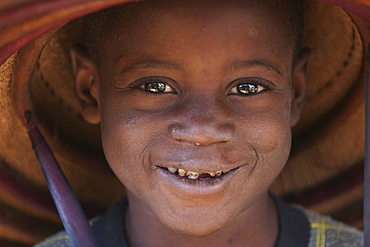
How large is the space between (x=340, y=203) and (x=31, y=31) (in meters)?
1.03

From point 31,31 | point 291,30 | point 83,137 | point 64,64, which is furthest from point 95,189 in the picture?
point 31,31

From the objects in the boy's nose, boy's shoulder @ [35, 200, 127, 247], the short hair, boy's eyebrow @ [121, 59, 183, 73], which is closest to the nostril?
the boy's nose

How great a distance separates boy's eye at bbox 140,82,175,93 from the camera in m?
1.12

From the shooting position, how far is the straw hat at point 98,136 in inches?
48.4

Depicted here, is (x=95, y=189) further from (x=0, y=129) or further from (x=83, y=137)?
(x=0, y=129)

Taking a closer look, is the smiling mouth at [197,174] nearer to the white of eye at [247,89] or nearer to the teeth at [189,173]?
the teeth at [189,173]

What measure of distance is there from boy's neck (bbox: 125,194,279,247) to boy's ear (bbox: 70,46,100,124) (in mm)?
209

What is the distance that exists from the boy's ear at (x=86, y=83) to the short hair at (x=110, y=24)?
0.02 metres

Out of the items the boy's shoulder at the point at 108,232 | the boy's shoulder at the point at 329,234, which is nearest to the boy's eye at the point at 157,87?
the boy's shoulder at the point at 108,232

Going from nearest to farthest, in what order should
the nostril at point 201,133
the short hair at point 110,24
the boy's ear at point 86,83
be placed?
the nostril at point 201,133
the short hair at point 110,24
the boy's ear at point 86,83

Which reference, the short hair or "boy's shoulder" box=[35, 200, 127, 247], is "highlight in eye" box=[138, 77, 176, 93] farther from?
"boy's shoulder" box=[35, 200, 127, 247]

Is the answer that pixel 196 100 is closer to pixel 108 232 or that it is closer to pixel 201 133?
pixel 201 133

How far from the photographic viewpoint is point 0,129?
1.24 m

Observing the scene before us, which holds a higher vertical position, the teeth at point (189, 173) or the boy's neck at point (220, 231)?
the teeth at point (189, 173)
